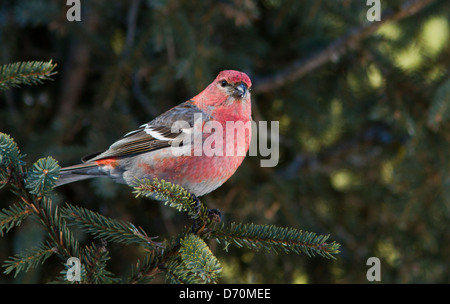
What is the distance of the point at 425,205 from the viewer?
3.88 m

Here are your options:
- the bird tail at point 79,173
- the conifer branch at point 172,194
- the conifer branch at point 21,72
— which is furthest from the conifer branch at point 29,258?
the bird tail at point 79,173

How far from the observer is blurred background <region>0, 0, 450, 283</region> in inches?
132

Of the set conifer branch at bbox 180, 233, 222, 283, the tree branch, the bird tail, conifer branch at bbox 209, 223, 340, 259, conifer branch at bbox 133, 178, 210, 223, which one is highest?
the tree branch

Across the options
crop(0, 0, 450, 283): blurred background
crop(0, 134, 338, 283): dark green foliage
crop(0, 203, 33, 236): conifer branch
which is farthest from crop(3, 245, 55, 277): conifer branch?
crop(0, 0, 450, 283): blurred background

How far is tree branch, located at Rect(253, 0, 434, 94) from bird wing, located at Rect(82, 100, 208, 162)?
45.2 inches

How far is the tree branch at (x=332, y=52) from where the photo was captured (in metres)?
3.49

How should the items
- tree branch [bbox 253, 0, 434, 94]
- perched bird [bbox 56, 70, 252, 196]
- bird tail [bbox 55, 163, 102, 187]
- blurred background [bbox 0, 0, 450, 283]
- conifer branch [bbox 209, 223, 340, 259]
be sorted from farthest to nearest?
tree branch [bbox 253, 0, 434, 94]
blurred background [bbox 0, 0, 450, 283]
bird tail [bbox 55, 163, 102, 187]
perched bird [bbox 56, 70, 252, 196]
conifer branch [bbox 209, 223, 340, 259]

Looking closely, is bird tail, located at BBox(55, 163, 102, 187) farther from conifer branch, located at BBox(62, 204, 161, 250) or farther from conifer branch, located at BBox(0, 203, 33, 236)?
conifer branch, located at BBox(0, 203, 33, 236)

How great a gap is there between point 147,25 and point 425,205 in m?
2.68

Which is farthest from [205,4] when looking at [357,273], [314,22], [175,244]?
[357,273]

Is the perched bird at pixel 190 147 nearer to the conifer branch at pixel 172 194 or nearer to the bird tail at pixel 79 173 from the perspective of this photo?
the bird tail at pixel 79 173

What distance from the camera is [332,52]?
12.3 ft

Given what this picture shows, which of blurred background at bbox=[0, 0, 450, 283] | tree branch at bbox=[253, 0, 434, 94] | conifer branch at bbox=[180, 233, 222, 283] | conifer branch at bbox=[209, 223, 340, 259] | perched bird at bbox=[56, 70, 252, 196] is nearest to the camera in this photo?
conifer branch at bbox=[180, 233, 222, 283]

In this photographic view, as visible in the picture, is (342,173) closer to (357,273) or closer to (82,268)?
(357,273)
